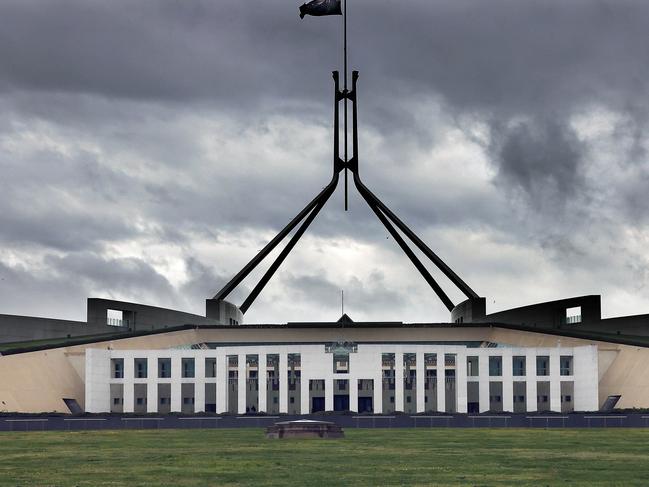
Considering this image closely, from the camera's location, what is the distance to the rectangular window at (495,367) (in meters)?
96.6

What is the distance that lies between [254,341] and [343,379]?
14.1 meters

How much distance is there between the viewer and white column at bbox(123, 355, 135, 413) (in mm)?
95625

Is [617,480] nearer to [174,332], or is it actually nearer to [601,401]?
[601,401]

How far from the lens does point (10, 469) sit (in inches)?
1553

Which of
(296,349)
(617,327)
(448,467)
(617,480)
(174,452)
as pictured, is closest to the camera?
(617,480)

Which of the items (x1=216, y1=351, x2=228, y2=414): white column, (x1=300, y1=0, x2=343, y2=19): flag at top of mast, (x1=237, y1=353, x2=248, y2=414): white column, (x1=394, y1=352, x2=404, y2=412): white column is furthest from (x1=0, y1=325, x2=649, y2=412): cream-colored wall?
(x1=300, y1=0, x2=343, y2=19): flag at top of mast

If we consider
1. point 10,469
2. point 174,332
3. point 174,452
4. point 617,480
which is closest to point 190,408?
point 174,332

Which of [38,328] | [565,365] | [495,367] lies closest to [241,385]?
[495,367]

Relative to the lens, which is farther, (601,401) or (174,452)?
(601,401)

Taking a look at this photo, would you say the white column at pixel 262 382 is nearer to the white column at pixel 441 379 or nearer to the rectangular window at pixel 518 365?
the white column at pixel 441 379

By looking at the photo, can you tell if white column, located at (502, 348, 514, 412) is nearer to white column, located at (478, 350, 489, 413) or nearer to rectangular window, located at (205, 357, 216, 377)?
white column, located at (478, 350, 489, 413)

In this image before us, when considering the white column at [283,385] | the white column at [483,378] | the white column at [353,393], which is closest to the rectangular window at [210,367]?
the white column at [283,385]

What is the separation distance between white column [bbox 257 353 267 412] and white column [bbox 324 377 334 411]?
4.64 m

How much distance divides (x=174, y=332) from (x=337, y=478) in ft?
229
